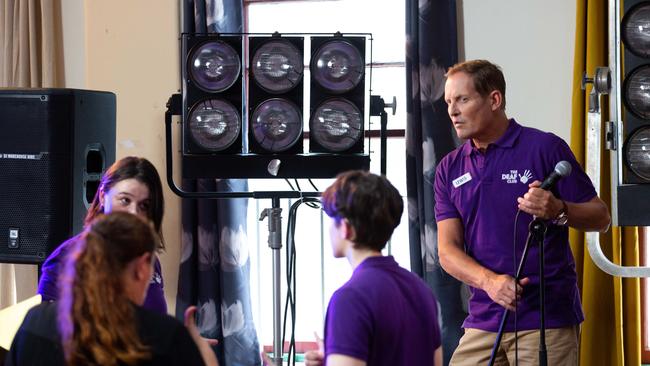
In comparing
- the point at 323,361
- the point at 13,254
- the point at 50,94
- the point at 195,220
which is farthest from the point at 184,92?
the point at 323,361

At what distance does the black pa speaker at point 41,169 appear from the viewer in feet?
11.0

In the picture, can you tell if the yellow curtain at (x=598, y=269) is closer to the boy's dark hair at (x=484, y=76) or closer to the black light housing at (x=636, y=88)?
the black light housing at (x=636, y=88)

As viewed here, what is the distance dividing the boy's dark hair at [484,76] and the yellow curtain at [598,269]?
119 centimetres

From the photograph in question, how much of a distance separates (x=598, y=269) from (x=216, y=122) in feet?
5.87

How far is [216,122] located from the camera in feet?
11.6

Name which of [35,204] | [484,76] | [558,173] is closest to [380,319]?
[558,173]

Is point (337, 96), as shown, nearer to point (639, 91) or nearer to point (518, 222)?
point (518, 222)

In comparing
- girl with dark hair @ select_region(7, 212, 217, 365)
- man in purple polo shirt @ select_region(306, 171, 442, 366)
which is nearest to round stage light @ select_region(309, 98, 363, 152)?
man in purple polo shirt @ select_region(306, 171, 442, 366)

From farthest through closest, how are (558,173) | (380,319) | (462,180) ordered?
(462,180) → (558,173) → (380,319)

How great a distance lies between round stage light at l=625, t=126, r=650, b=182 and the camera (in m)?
3.05

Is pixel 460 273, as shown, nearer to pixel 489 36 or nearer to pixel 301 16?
pixel 489 36

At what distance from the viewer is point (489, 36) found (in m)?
4.39

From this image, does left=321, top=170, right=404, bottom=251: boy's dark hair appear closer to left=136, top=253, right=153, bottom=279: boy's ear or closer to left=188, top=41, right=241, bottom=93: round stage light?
left=136, top=253, right=153, bottom=279: boy's ear

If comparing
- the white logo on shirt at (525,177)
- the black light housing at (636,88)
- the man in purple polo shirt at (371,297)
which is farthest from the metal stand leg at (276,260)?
the man in purple polo shirt at (371,297)
